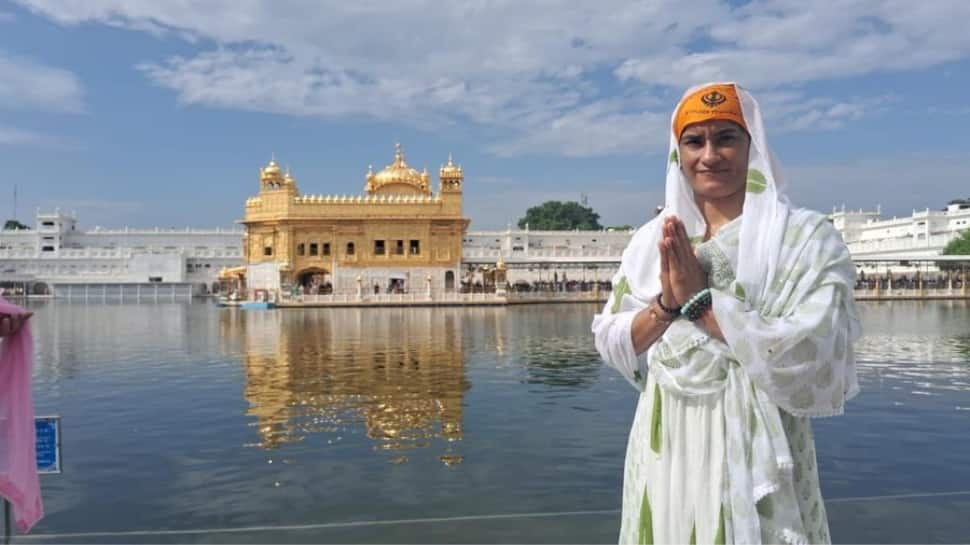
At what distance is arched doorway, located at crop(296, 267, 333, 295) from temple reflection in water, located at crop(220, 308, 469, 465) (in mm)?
18943

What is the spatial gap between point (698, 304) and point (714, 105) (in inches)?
21.1

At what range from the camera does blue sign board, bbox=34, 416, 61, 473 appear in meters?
3.66

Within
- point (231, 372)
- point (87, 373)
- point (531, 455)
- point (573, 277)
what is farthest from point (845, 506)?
point (573, 277)

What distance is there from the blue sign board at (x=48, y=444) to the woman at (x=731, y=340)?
289 centimetres

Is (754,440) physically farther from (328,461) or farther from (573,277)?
(573,277)

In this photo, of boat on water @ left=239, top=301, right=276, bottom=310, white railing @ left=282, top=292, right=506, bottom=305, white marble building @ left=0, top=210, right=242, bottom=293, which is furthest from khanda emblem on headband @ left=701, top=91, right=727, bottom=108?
white marble building @ left=0, top=210, right=242, bottom=293

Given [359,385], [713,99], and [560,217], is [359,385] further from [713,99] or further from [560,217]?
[560,217]

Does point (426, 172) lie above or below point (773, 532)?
above

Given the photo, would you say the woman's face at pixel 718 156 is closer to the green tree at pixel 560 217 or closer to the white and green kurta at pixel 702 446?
the white and green kurta at pixel 702 446

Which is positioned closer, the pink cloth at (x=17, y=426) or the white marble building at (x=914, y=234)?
the pink cloth at (x=17, y=426)

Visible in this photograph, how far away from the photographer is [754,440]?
6.25ft

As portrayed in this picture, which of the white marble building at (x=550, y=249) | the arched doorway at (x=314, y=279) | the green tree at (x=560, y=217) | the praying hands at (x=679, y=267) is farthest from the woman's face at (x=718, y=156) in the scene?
the green tree at (x=560, y=217)

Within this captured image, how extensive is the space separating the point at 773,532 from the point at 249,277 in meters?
43.4

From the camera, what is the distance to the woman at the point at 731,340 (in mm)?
1810
